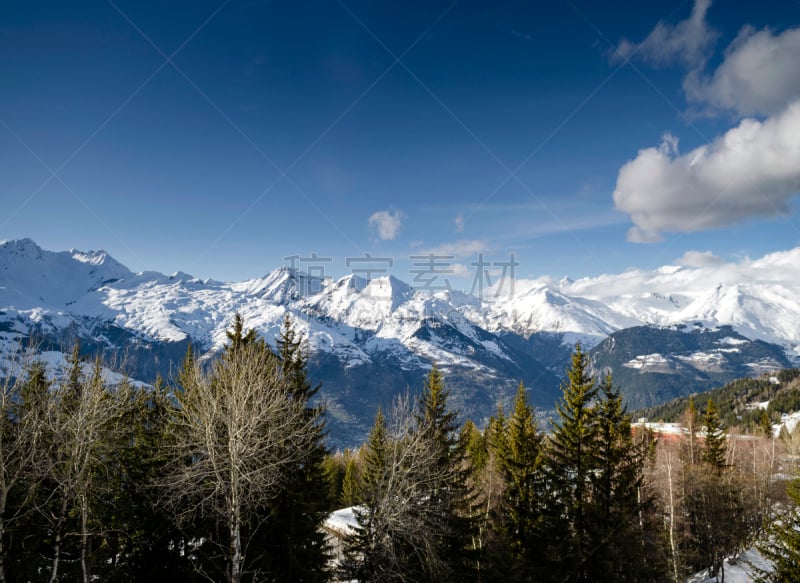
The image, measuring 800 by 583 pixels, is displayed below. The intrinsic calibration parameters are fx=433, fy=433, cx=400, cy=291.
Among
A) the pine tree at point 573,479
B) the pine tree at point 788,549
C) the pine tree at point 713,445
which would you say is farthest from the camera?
the pine tree at point 713,445

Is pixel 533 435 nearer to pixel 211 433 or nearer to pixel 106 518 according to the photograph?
pixel 211 433

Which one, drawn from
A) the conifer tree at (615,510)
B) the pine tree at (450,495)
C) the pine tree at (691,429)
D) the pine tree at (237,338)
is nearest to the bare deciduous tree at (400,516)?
the pine tree at (450,495)

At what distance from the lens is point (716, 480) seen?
41.8 meters

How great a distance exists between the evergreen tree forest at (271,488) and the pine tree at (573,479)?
0.09m

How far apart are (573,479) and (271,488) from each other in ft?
55.5

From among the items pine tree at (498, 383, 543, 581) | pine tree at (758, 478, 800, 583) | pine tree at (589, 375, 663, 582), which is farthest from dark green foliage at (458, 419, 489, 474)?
pine tree at (758, 478, 800, 583)

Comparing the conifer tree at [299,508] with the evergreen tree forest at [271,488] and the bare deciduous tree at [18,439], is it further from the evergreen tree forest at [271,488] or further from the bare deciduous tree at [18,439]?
the bare deciduous tree at [18,439]

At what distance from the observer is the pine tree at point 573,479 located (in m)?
23.8

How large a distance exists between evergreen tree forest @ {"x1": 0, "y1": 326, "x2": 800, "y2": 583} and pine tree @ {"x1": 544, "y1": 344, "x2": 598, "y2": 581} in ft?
0.30

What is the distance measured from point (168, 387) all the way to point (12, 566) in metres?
11.2

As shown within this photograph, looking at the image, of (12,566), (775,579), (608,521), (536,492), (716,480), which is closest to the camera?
(775,579)

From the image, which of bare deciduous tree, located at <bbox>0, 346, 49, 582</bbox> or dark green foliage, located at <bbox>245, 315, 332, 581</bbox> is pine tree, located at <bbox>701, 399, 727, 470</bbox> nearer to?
dark green foliage, located at <bbox>245, 315, 332, 581</bbox>

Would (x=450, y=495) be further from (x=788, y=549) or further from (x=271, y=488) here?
(x=788, y=549)

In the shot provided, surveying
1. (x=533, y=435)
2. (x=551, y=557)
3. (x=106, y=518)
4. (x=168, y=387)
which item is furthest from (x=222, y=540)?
(x=533, y=435)
